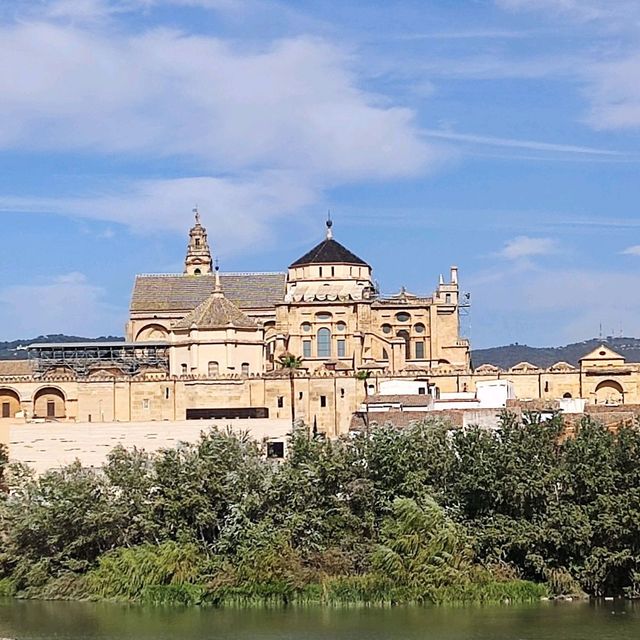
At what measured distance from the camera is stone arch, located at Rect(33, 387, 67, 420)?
53656 millimetres

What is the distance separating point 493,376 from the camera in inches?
2201

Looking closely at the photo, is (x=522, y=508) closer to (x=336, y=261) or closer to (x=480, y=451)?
(x=480, y=451)

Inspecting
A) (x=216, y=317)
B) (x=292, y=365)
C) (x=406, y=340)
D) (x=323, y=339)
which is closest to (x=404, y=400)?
(x=292, y=365)

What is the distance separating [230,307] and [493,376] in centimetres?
1020

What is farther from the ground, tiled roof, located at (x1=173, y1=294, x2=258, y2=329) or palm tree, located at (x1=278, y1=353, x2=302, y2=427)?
tiled roof, located at (x1=173, y1=294, x2=258, y2=329)

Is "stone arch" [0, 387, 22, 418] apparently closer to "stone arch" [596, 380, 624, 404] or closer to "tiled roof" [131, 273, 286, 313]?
"tiled roof" [131, 273, 286, 313]

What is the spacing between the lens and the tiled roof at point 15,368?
5570cm

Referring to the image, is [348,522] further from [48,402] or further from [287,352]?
[287,352]

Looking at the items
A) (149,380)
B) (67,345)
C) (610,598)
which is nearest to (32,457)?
(149,380)

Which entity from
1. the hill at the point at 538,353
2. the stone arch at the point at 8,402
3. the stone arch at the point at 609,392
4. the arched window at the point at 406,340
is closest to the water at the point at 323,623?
the stone arch at the point at 8,402

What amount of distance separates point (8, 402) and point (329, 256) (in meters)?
14.7

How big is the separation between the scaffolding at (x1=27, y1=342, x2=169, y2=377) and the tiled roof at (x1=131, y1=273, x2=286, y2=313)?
404cm

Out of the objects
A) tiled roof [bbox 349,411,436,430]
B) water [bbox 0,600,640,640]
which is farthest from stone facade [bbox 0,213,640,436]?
water [bbox 0,600,640,640]

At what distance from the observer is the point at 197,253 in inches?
3034
